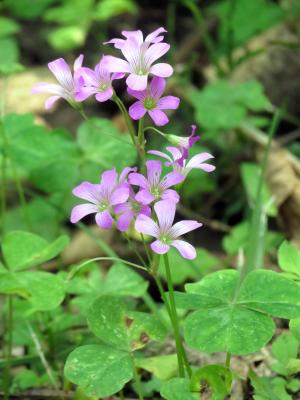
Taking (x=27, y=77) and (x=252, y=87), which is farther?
(x=27, y=77)

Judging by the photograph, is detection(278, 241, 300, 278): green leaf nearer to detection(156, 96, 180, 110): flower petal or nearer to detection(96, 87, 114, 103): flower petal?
detection(156, 96, 180, 110): flower petal

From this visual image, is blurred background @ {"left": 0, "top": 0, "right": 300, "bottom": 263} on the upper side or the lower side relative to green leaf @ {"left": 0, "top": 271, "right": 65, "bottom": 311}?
upper

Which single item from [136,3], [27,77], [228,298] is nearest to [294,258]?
[228,298]

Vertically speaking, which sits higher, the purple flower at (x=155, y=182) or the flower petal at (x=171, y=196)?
the purple flower at (x=155, y=182)

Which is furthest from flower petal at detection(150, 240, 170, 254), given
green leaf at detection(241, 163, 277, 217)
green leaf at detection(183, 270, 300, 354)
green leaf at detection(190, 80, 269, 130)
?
green leaf at detection(190, 80, 269, 130)

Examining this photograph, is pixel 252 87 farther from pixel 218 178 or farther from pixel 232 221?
pixel 232 221

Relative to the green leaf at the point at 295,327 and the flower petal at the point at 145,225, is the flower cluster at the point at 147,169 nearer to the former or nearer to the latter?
the flower petal at the point at 145,225

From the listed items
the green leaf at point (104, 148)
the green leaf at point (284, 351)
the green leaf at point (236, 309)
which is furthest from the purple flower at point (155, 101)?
the green leaf at point (104, 148)
